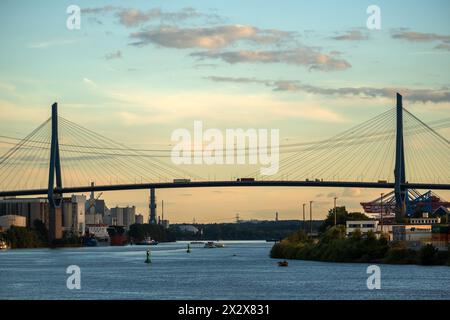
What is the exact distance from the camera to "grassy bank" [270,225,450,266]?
65.3 meters

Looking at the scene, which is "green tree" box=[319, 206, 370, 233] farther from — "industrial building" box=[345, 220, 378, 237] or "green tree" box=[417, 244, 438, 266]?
"green tree" box=[417, 244, 438, 266]

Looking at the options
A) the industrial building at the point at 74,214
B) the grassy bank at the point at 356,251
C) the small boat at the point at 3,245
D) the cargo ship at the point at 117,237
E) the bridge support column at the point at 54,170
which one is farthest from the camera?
the cargo ship at the point at 117,237

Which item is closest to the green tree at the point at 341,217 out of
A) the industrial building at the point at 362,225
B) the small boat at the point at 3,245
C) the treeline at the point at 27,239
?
the industrial building at the point at 362,225

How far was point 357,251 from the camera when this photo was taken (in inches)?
2886

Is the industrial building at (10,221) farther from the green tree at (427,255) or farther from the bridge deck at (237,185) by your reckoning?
the green tree at (427,255)

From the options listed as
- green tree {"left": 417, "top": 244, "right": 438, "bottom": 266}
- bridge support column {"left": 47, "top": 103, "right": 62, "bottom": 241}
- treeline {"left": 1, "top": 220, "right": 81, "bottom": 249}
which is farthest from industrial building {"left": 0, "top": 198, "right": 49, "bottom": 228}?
green tree {"left": 417, "top": 244, "right": 438, "bottom": 266}

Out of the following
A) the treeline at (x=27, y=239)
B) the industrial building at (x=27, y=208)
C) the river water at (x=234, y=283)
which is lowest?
the river water at (x=234, y=283)

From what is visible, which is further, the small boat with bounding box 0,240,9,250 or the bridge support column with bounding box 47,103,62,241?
the small boat with bounding box 0,240,9,250

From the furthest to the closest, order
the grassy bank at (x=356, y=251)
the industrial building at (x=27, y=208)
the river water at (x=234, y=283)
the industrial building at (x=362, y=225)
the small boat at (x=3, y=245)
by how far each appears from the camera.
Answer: the industrial building at (x=27, y=208) → the small boat at (x=3, y=245) → the industrial building at (x=362, y=225) → the grassy bank at (x=356, y=251) → the river water at (x=234, y=283)

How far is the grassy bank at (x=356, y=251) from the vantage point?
65312 mm

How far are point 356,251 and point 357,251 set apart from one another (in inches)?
3.7

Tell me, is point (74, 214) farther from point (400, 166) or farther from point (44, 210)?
point (400, 166)

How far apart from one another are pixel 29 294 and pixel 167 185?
56107 mm
